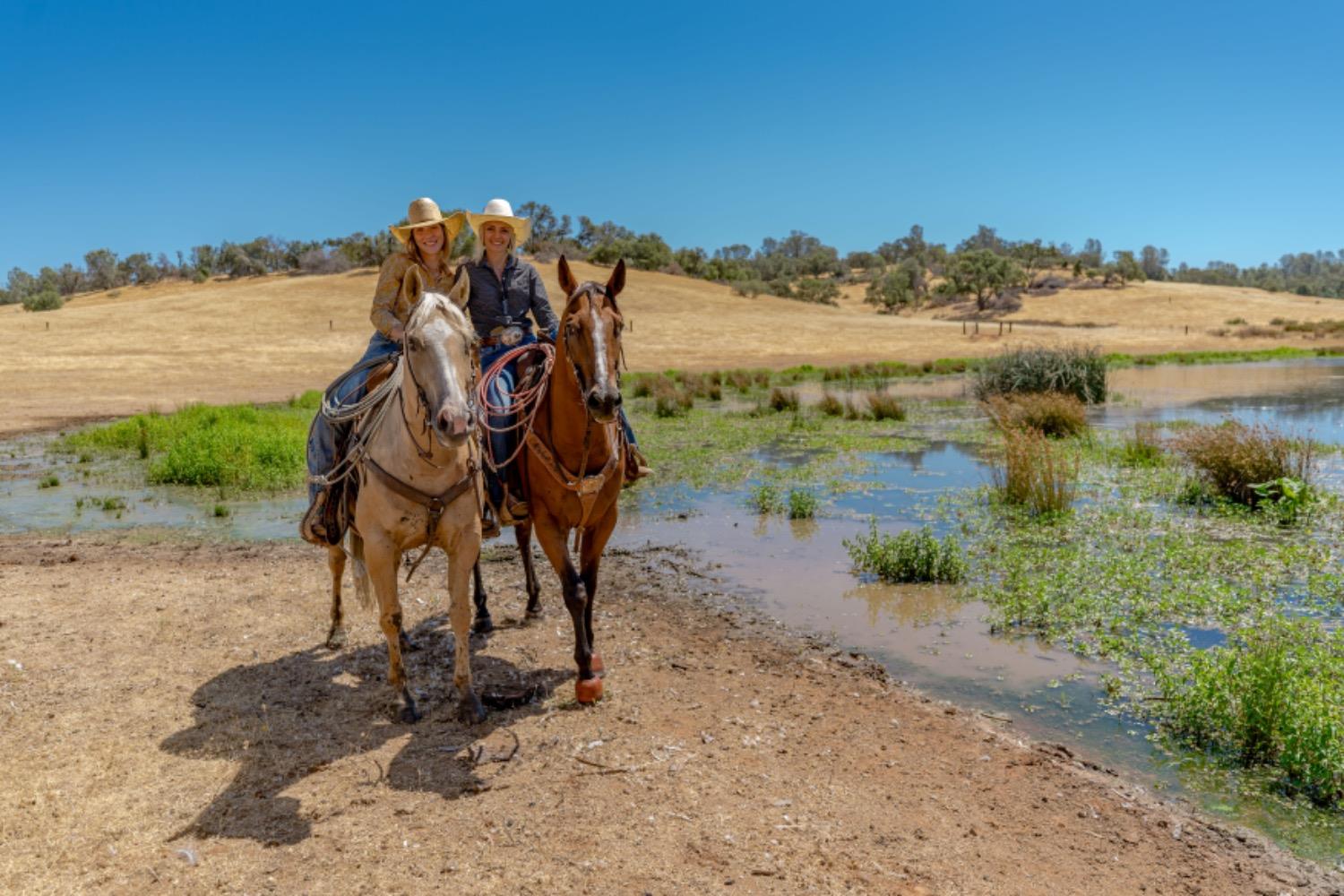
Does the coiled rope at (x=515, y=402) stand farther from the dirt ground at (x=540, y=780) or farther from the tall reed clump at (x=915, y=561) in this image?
the tall reed clump at (x=915, y=561)

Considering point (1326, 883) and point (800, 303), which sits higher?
point (800, 303)

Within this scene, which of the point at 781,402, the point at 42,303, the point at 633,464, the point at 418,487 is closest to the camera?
the point at 418,487

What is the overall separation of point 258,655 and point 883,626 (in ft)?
16.2

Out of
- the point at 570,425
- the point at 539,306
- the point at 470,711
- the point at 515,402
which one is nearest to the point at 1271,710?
the point at 570,425

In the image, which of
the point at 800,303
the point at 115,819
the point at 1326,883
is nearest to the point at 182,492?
the point at 115,819

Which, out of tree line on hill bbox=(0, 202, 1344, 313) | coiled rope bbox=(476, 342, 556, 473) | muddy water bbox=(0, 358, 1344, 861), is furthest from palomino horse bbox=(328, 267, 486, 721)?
tree line on hill bbox=(0, 202, 1344, 313)

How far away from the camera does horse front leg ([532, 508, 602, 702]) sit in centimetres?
561

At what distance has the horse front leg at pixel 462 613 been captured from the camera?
5234 millimetres

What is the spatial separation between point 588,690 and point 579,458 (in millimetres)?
1470

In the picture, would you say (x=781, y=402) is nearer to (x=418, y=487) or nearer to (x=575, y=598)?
(x=575, y=598)

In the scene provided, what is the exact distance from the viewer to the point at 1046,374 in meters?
22.7

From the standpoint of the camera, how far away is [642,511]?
39.2 feet

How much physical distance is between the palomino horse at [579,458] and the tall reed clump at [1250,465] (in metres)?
8.60

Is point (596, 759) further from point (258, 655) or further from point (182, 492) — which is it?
point (182, 492)
